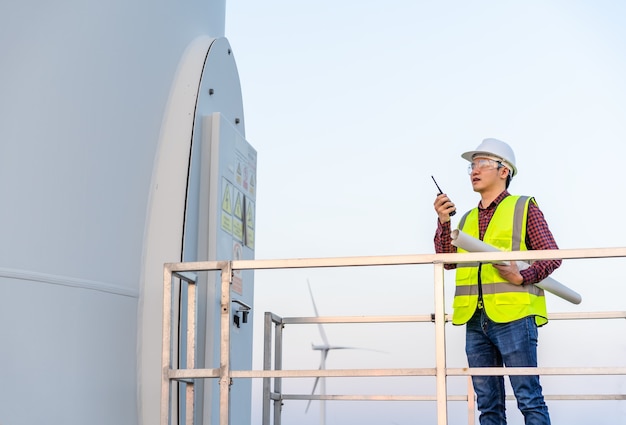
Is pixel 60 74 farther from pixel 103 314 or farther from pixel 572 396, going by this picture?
pixel 572 396

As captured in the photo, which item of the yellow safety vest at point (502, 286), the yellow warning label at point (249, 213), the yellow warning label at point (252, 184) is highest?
the yellow warning label at point (252, 184)

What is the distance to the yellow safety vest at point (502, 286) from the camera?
20.1ft

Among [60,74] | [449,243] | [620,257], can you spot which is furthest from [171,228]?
[620,257]

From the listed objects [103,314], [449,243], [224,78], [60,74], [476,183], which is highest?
[224,78]

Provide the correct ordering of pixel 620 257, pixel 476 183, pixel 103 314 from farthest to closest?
pixel 476 183
pixel 103 314
pixel 620 257

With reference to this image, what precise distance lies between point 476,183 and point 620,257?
147cm

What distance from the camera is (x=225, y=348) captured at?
5.58 m

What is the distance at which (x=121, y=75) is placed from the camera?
616 centimetres

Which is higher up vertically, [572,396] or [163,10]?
[163,10]

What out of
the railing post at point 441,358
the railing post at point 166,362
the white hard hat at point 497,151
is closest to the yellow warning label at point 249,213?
the white hard hat at point 497,151

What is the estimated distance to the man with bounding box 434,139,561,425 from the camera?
608 centimetres

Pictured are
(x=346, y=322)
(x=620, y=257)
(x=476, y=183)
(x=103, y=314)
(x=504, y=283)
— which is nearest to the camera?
(x=620, y=257)

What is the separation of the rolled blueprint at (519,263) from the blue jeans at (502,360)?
0.32m

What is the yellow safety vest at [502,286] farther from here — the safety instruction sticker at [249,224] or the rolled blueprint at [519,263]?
the safety instruction sticker at [249,224]
